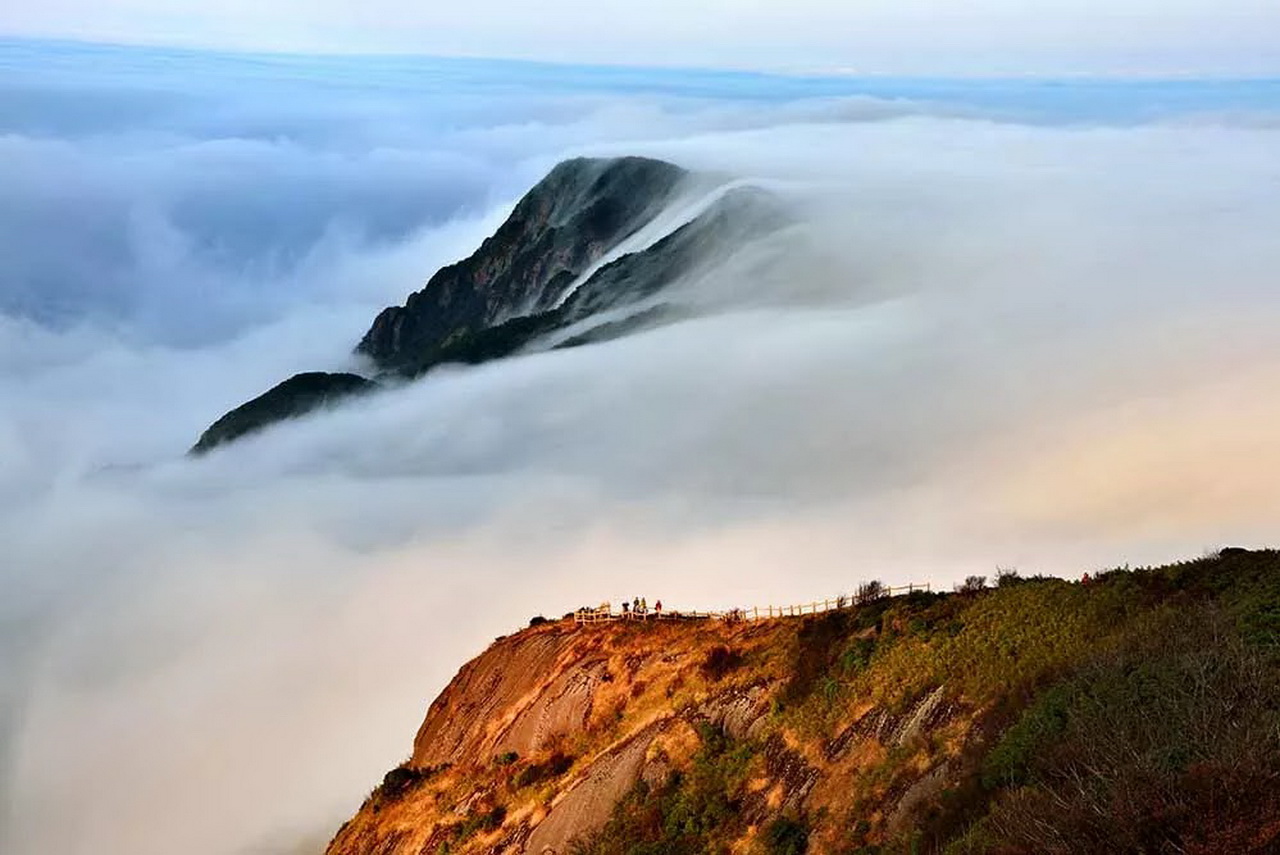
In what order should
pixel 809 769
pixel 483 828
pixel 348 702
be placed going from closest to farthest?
pixel 809 769
pixel 483 828
pixel 348 702

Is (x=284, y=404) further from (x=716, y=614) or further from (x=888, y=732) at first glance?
(x=888, y=732)

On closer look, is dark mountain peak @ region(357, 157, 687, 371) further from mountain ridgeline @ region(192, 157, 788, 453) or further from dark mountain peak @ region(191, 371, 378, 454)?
dark mountain peak @ region(191, 371, 378, 454)

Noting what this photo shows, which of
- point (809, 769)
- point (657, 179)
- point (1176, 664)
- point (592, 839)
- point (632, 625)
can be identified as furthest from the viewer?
point (657, 179)

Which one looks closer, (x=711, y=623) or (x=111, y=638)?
(x=711, y=623)

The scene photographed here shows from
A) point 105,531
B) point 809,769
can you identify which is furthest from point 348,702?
point 105,531

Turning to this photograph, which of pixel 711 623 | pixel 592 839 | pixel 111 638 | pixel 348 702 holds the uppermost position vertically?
pixel 711 623

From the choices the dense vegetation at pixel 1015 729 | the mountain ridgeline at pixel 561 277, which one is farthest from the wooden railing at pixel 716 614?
the mountain ridgeline at pixel 561 277

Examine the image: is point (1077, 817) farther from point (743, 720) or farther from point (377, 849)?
point (377, 849)

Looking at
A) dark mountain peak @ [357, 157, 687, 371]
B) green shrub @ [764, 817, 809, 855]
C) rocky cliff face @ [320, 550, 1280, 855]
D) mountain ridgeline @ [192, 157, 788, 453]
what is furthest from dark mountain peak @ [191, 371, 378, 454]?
green shrub @ [764, 817, 809, 855]

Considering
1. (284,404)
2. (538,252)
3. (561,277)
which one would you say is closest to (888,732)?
(284,404)
